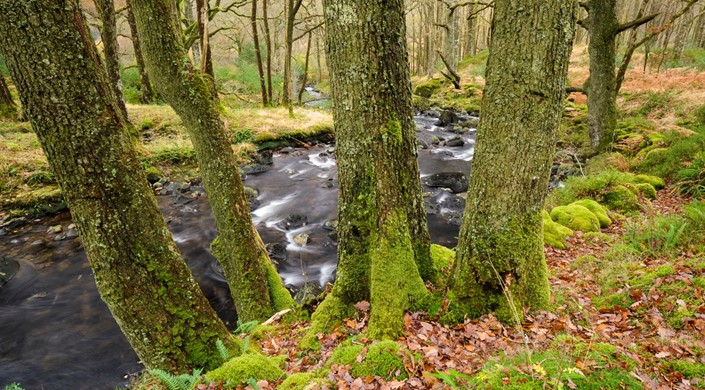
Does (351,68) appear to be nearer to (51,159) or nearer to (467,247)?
(467,247)

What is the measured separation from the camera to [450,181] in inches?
469

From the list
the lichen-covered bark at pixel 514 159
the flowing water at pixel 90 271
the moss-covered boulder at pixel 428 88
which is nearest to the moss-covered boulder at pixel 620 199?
the flowing water at pixel 90 271

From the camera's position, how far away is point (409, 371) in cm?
272

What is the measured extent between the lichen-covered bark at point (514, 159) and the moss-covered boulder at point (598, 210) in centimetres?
475

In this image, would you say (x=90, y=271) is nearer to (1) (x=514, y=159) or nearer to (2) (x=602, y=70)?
(1) (x=514, y=159)

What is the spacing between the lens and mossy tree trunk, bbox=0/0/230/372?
2332 millimetres

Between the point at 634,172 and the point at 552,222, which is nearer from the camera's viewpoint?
the point at 552,222

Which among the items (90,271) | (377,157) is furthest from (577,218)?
(90,271)

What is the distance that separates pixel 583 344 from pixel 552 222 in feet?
16.5

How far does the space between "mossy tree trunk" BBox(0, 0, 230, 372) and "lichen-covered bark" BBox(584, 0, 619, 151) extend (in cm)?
1084

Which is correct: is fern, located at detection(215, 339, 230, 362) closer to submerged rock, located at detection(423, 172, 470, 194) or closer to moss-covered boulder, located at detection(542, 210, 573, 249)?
moss-covered boulder, located at detection(542, 210, 573, 249)

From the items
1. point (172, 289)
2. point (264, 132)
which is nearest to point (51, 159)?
point (172, 289)

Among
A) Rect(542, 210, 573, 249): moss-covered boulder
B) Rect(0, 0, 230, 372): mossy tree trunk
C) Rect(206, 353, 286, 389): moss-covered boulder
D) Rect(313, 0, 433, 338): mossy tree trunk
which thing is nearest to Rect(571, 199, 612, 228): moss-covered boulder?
Rect(542, 210, 573, 249): moss-covered boulder

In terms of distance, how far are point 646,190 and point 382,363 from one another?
833cm
